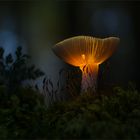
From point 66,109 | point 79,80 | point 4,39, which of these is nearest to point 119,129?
point 66,109

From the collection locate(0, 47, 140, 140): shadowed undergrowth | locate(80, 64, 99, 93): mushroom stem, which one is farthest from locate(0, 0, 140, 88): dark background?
locate(0, 47, 140, 140): shadowed undergrowth

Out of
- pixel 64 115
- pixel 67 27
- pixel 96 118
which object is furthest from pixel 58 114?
pixel 67 27

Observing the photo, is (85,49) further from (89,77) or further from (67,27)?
(67,27)

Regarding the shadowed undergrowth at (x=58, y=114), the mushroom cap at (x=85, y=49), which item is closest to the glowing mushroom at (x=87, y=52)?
the mushroom cap at (x=85, y=49)

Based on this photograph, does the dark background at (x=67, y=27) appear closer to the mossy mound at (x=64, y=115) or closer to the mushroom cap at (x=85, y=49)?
the mushroom cap at (x=85, y=49)

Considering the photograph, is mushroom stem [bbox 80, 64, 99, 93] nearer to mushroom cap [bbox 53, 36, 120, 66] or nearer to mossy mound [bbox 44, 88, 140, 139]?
mushroom cap [bbox 53, 36, 120, 66]

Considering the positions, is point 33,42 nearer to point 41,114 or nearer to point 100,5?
point 100,5

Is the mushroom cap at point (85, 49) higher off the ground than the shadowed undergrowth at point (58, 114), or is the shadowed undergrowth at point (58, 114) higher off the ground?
the mushroom cap at point (85, 49)

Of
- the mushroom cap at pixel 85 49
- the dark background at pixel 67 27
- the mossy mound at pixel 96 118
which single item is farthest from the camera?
the dark background at pixel 67 27
